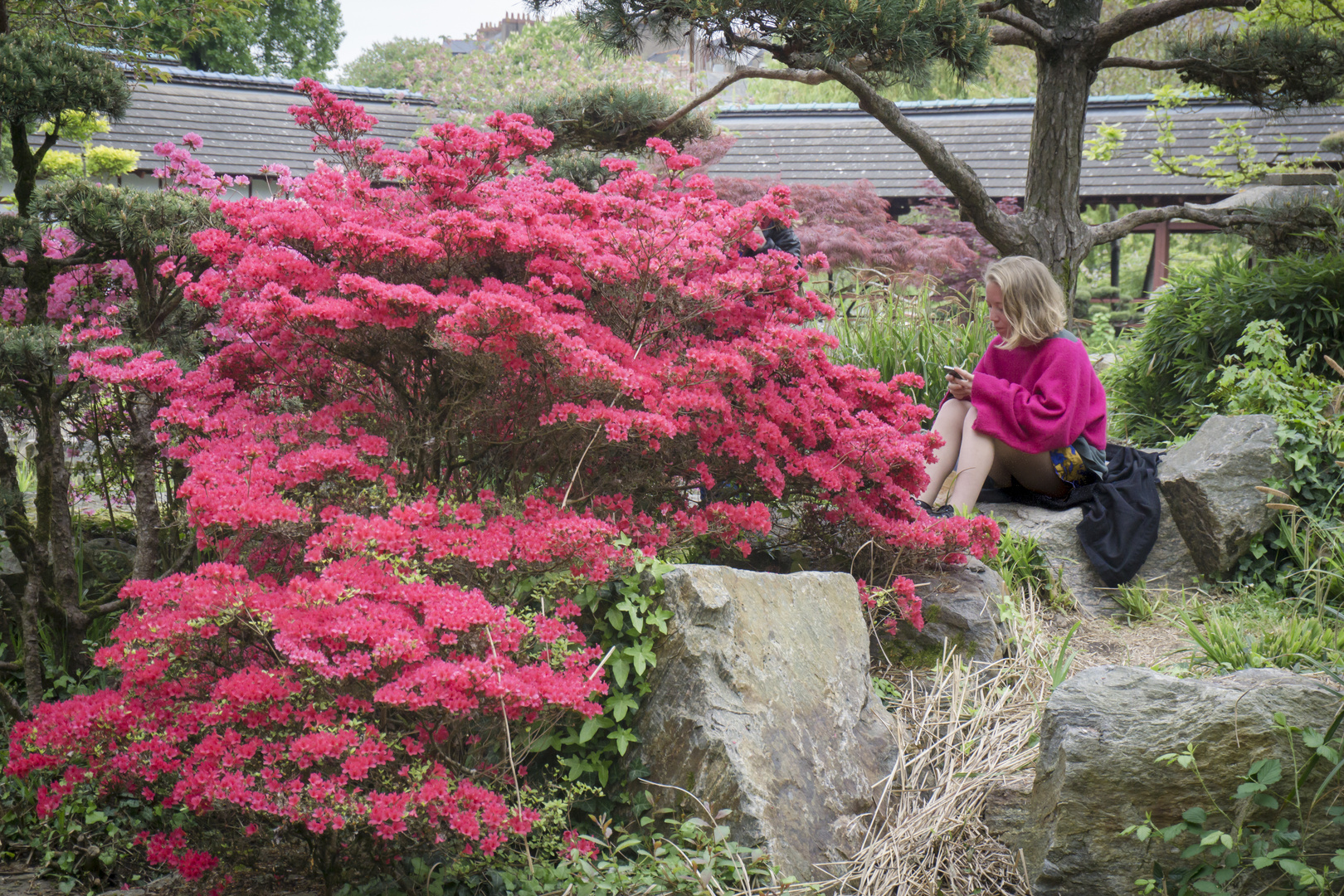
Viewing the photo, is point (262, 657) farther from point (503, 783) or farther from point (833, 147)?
point (833, 147)

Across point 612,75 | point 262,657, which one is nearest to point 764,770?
point 262,657

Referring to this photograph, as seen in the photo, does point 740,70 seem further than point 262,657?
Yes

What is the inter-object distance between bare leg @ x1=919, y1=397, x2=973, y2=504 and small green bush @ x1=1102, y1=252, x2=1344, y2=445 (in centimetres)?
175

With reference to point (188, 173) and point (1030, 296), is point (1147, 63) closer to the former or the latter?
point (1030, 296)

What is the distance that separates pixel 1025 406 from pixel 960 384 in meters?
0.28

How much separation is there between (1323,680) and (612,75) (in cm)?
1615

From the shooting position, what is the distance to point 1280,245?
6062mm

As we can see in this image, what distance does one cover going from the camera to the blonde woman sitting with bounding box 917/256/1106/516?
3955 mm

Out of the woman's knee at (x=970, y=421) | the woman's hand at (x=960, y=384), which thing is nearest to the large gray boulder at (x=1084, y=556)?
the woman's knee at (x=970, y=421)

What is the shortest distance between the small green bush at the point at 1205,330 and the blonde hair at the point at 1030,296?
147 cm

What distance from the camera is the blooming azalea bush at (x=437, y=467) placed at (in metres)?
1.83

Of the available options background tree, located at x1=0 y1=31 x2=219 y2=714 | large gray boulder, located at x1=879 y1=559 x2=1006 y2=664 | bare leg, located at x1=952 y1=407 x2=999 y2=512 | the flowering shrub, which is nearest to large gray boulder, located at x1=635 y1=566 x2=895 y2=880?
large gray boulder, located at x1=879 y1=559 x2=1006 y2=664

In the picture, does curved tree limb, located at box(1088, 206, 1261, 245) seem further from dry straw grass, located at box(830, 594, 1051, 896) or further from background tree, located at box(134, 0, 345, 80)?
background tree, located at box(134, 0, 345, 80)

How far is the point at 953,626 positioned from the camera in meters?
3.16
